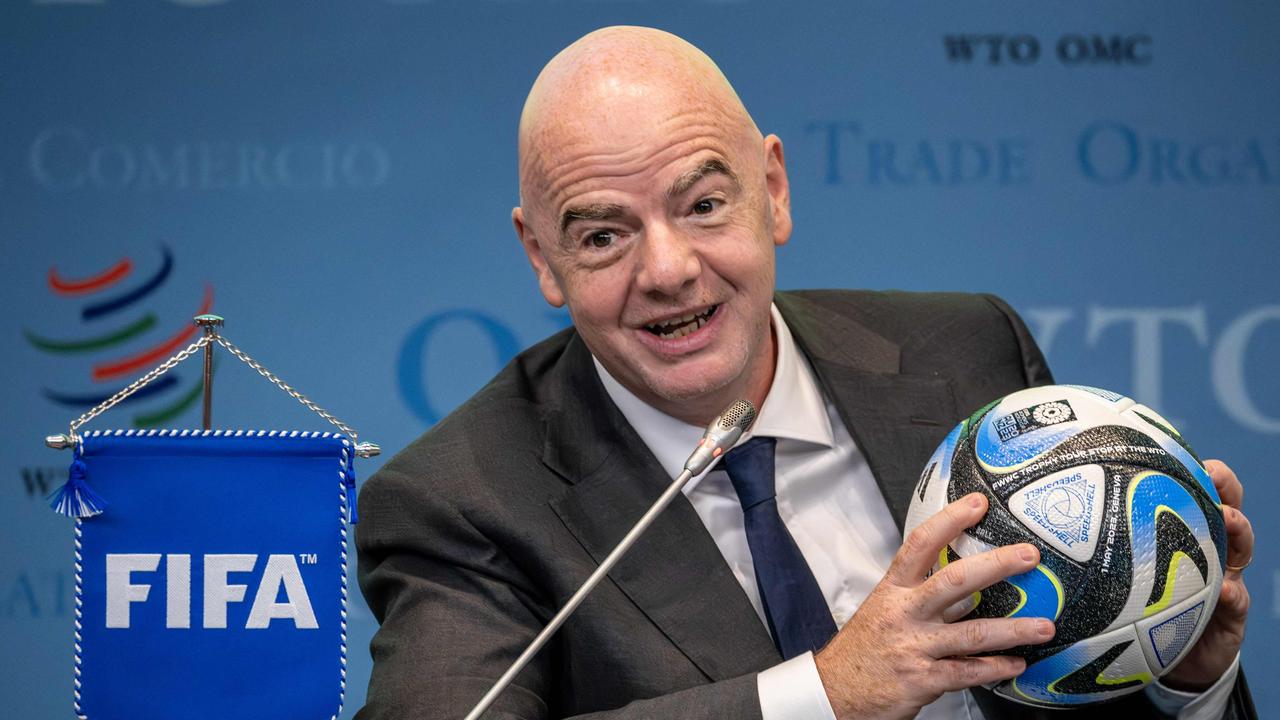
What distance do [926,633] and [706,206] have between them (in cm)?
83

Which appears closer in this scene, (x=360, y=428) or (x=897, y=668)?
(x=897, y=668)

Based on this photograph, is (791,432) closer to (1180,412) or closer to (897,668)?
(897,668)

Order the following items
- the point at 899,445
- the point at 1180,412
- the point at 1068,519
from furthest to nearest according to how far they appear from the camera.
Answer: the point at 1180,412
the point at 899,445
the point at 1068,519

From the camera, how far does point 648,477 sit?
8.03ft

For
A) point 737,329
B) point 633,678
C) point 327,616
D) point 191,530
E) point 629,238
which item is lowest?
point 633,678

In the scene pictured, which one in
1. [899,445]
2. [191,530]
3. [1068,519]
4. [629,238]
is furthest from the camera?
[899,445]

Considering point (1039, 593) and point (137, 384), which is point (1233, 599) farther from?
point (137, 384)

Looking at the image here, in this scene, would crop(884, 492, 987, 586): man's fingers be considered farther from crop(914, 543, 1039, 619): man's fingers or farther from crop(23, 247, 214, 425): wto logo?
crop(23, 247, 214, 425): wto logo

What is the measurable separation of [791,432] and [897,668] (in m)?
0.70

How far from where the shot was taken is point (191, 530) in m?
2.18

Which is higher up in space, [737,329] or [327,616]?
[737,329]

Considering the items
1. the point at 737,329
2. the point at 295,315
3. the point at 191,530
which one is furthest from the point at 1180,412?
the point at 191,530

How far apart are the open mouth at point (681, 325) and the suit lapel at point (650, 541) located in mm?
206

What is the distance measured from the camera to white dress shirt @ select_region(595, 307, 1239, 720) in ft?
8.00
